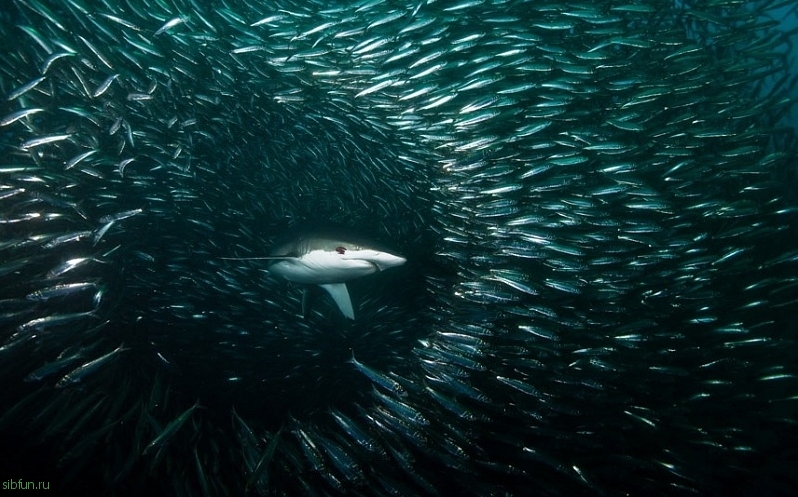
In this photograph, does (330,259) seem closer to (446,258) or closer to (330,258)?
(330,258)

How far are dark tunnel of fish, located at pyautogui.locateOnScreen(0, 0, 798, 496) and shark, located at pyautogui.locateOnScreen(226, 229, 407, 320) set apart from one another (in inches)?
44.8

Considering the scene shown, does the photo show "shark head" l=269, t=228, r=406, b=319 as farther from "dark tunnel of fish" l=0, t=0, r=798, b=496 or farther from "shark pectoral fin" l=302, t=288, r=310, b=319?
"dark tunnel of fish" l=0, t=0, r=798, b=496

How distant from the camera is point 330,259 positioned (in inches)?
187

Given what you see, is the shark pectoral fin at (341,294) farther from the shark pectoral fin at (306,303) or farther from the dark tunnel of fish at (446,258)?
the dark tunnel of fish at (446,258)

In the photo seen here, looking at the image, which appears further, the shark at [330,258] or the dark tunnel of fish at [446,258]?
the dark tunnel of fish at [446,258]

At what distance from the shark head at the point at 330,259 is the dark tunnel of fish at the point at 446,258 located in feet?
3.72

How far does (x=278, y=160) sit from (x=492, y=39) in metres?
4.82

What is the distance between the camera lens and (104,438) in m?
4.41

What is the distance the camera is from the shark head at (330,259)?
4500 mm

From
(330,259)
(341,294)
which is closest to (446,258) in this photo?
(341,294)

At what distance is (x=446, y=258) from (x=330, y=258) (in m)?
2.51

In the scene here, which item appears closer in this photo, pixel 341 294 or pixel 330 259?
pixel 330 259

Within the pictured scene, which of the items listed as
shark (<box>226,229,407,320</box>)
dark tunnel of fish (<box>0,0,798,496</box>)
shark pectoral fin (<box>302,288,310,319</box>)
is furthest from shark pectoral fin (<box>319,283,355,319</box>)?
dark tunnel of fish (<box>0,0,798,496</box>)

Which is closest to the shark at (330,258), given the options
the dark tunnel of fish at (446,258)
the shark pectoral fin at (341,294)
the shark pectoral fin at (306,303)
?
the shark pectoral fin at (341,294)
